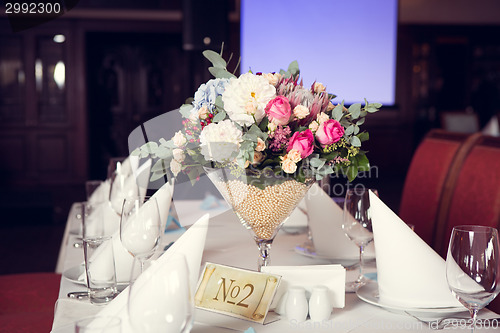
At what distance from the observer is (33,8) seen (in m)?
7.55

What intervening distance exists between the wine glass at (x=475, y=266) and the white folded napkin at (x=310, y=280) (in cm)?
23

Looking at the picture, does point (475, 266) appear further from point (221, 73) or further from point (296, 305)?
point (221, 73)

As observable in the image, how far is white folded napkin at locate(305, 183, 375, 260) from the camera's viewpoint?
1.59m

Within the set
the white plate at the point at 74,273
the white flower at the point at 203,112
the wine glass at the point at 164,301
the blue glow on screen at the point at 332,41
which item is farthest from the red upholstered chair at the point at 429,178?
the blue glow on screen at the point at 332,41

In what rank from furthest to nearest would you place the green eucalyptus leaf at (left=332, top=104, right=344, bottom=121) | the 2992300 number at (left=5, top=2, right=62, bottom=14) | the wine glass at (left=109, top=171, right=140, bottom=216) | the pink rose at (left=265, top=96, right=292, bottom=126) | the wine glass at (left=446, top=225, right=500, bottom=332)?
1. the 2992300 number at (left=5, top=2, right=62, bottom=14)
2. the wine glass at (left=109, top=171, right=140, bottom=216)
3. the green eucalyptus leaf at (left=332, top=104, right=344, bottom=121)
4. the pink rose at (left=265, top=96, right=292, bottom=126)
5. the wine glass at (left=446, top=225, right=500, bottom=332)

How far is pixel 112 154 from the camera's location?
27.8 ft

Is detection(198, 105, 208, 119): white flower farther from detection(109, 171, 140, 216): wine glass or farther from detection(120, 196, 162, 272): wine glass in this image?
detection(109, 171, 140, 216): wine glass

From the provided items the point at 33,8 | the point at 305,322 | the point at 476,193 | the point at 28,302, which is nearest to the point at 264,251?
the point at 305,322

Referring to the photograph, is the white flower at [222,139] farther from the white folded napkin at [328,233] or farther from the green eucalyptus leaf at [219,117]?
the white folded napkin at [328,233]

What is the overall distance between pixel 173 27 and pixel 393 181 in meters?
4.02

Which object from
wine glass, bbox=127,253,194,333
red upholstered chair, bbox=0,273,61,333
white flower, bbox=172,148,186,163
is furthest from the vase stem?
red upholstered chair, bbox=0,273,61,333

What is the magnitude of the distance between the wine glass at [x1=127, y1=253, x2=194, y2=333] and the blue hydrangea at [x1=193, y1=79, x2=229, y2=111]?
1.85 ft

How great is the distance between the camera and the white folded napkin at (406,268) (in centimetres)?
117

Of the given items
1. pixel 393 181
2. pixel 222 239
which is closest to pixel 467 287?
pixel 222 239
